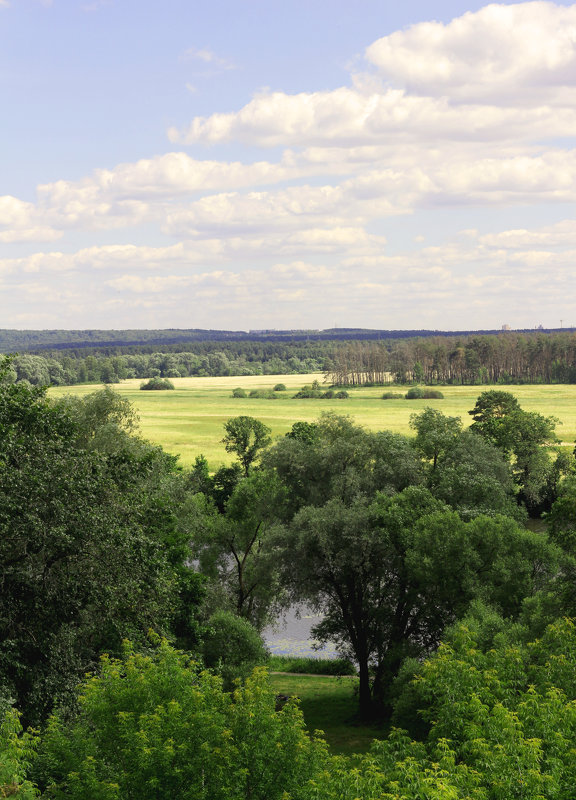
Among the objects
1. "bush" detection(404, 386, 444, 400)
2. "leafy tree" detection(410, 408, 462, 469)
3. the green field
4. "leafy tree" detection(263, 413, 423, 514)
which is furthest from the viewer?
"bush" detection(404, 386, 444, 400)

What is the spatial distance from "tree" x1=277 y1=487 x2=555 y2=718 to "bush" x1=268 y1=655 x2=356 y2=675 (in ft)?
19.3

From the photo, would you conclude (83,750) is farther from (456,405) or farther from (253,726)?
(456,405)

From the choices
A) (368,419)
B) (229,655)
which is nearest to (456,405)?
(368,419)

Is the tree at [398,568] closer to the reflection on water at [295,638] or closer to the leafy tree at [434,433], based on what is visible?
the reflection on water at [295,638]

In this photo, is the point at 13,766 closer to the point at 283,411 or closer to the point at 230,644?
the point at 230,644

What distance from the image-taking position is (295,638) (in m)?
51.9

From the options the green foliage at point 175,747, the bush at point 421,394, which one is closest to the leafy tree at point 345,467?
the green foliage at point 175,747

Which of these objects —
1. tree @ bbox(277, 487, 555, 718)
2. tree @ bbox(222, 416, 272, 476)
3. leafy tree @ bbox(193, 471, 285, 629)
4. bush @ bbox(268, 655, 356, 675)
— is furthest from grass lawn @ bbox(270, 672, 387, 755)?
tree @ bbox(222, 416, 272, 476)

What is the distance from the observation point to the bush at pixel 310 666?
46.6 metres

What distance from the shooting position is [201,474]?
257ft

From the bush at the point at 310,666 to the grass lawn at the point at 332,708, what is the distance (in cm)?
71

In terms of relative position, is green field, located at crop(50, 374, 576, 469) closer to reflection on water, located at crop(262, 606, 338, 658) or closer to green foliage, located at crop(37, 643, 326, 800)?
reflection on water, located at crop(262, 606, 338, 658)

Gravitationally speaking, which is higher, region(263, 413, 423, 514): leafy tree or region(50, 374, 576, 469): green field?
region(263, 413, 423, 514): leafy tree

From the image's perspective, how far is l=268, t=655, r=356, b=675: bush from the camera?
153 feet
